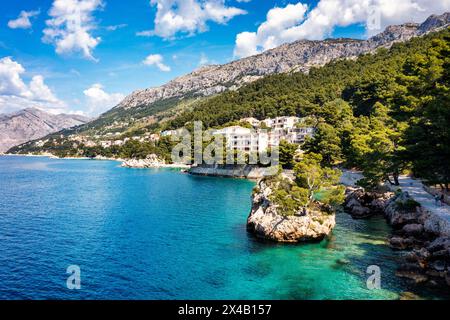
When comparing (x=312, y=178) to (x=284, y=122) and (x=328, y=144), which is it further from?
(x=284, y=122)

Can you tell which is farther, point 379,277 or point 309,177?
point 309,177

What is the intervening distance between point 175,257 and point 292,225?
1074 cm

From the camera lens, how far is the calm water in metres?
20.6

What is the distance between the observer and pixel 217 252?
91.2 feet

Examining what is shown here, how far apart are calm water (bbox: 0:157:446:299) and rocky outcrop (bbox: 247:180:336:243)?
1165 millimetres

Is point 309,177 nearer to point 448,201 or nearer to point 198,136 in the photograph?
point 448,201

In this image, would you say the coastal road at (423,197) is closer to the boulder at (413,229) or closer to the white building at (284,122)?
the boulder at (413,229)

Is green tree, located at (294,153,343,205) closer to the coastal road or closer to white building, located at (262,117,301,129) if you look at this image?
→ the coastal road

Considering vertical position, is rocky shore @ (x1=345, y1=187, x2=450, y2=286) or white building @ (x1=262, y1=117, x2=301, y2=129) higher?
white building @ (x1=262, y1=117, x2=301, y2=129)

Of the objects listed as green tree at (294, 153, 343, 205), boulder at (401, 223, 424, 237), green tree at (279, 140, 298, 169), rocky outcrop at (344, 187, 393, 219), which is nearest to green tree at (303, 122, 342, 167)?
green tree at (279, 140, 298, 169)

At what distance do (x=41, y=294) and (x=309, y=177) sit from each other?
2412 centimetres
